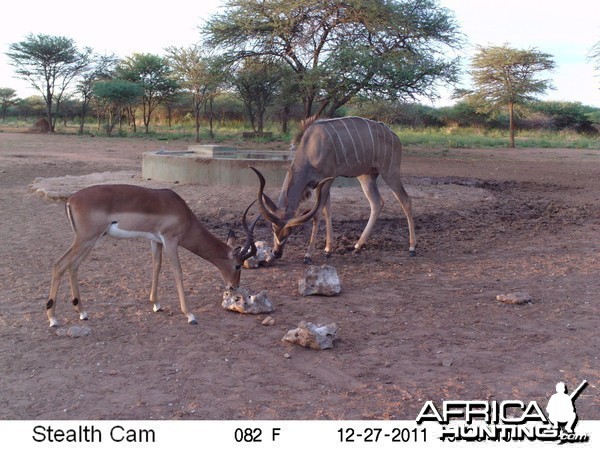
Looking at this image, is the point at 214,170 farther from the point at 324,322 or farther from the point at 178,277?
the point at 324,322

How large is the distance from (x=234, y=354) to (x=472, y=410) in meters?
1.69

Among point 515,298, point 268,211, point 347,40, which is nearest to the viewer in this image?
point 515,298

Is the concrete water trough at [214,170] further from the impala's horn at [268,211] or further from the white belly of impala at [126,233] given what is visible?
the white belly of impala at [126,233]

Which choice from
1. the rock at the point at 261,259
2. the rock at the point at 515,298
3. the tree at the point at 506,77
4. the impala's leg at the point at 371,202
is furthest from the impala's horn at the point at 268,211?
the tree at the point at 506,77

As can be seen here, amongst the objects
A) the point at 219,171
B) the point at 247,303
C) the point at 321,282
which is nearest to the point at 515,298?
the point at 321,282

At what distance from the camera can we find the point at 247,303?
550 centimetres

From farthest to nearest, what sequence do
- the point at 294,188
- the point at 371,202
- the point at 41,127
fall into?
the point at 41,127
the point at 371,202
the point at 294,188

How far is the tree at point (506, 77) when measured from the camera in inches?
1296

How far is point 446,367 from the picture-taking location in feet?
14.5

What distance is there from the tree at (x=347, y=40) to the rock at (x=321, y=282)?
1626 centimetres

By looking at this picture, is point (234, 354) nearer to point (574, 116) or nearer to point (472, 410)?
point (472, 410)

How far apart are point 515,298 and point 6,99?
54443 millimetres

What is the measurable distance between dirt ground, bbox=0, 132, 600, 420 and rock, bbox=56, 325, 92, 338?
0.05 m

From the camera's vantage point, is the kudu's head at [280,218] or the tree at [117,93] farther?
the tree at [117,93]
